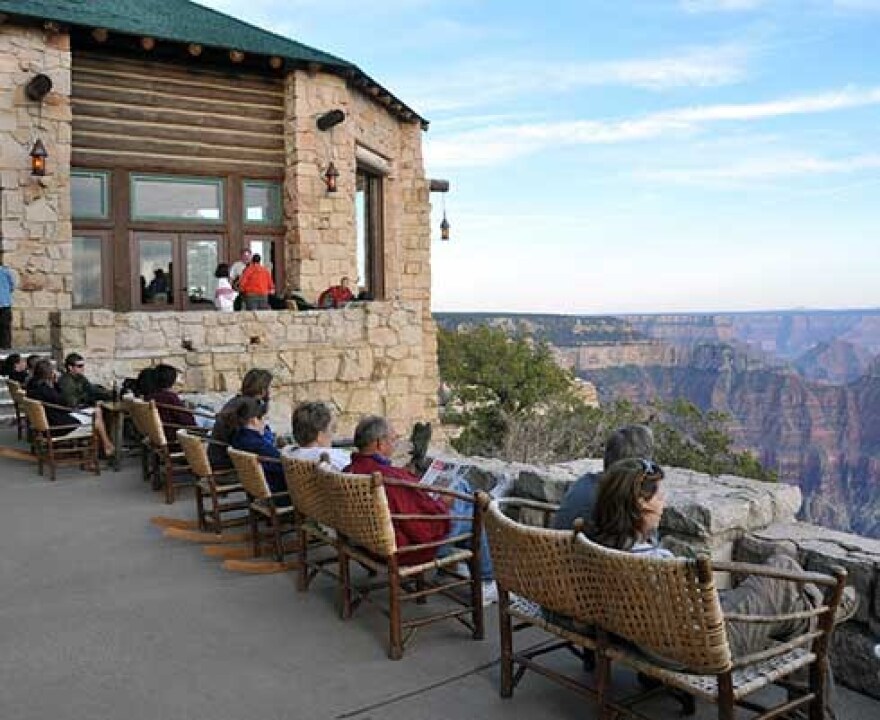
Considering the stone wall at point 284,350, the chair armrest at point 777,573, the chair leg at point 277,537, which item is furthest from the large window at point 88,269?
the chair armrest at point 777,573

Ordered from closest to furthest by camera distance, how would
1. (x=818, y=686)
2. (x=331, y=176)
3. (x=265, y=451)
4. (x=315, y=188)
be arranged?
(x=818, y=686) → (x=265, y=451) → (x=331, y=176) → (x=315, y=188)

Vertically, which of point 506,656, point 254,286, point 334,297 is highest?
point 254,286

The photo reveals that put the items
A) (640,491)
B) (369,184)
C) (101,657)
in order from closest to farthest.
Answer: (640,491), (101,657), (369,184)

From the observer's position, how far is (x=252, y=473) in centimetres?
477

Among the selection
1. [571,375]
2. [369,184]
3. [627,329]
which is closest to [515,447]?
[369,184]

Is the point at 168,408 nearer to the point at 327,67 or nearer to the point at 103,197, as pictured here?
the point at 103,197

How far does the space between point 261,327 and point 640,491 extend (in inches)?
375

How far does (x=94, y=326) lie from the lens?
34.4 feet

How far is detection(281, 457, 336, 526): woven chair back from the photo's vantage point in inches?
153

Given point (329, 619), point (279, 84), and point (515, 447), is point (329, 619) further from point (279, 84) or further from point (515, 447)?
point (515, 447)

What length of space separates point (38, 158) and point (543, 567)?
36.5ft

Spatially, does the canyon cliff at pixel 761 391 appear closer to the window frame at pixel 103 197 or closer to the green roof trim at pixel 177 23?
the green roof trim at pixel 177 23

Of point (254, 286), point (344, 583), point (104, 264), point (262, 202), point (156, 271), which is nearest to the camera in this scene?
point (344, 583)

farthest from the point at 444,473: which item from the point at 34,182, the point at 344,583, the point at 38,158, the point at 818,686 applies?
the point at 34,182
